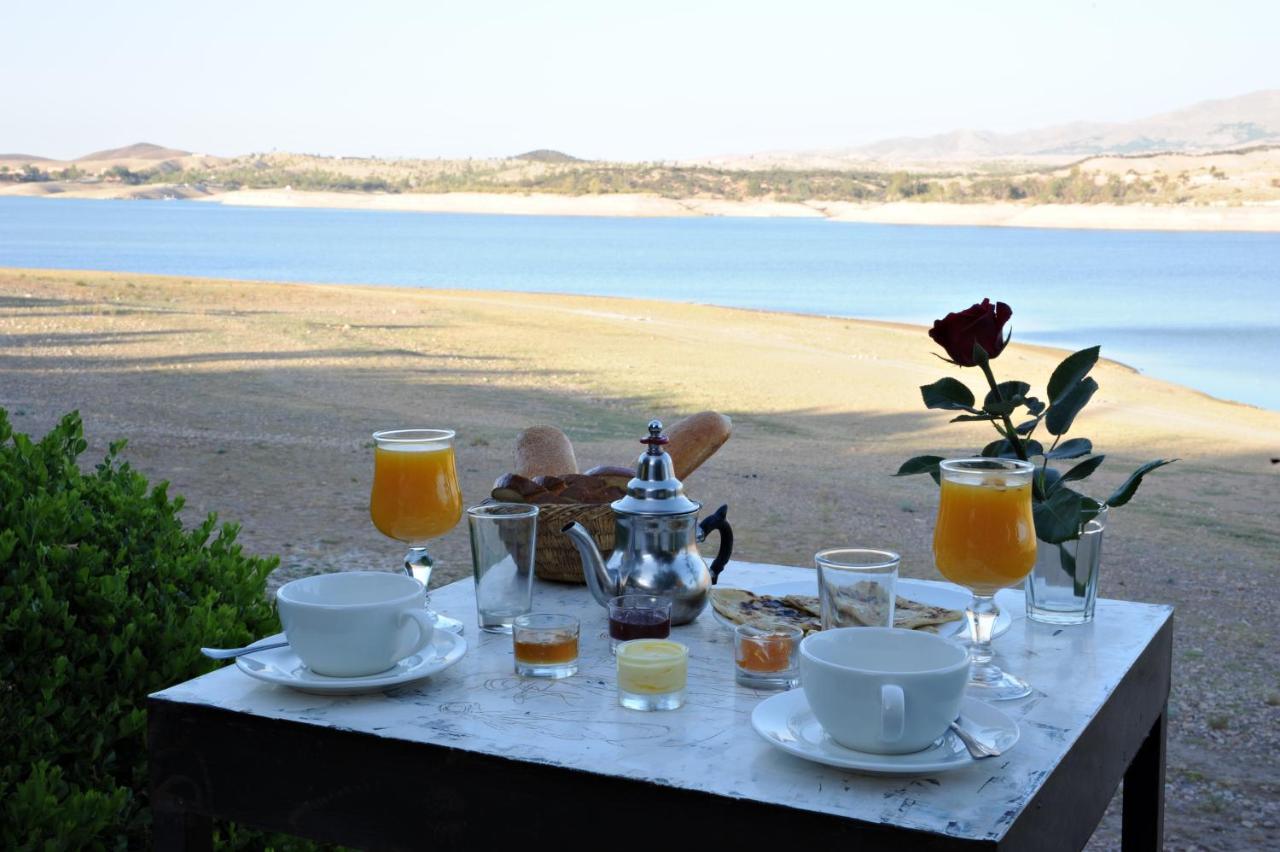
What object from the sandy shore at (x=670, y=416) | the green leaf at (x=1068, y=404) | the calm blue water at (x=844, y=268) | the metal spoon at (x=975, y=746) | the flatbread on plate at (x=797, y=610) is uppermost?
the green leaf at (x=1068, y=404)

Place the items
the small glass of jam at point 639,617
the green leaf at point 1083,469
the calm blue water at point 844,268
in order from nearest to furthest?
the small glass of jam at point 639,617
the green leaf at point 1083,469
the calm blue water at point 844,268

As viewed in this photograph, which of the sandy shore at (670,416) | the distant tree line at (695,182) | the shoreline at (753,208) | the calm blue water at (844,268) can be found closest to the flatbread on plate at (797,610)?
the sandy shore at (670,416)

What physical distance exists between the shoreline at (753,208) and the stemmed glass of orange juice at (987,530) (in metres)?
82.8

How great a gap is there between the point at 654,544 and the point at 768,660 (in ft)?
1.03

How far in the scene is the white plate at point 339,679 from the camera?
151 centimetres

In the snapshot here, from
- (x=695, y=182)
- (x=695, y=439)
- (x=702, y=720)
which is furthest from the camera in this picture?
(x=695, y=182)

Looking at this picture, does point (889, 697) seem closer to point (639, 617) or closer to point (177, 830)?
point (639, 617)

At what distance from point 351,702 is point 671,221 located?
360ft

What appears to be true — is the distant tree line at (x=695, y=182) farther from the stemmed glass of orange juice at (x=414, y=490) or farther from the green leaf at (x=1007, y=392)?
the stemmed glass of orange juice at (x=414, y=490)

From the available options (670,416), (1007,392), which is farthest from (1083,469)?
(670,416)

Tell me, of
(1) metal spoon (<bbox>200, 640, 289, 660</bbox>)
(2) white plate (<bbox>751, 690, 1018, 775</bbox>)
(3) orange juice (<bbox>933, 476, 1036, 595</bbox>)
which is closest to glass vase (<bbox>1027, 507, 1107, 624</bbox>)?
(3) orange juice (<bbox>933, 476, 1036, 595</bbox>)

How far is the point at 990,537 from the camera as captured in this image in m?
1.64

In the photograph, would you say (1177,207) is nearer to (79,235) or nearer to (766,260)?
(766,260)

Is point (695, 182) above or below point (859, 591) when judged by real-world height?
above
